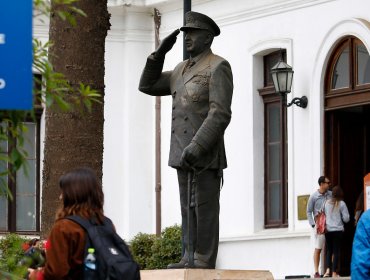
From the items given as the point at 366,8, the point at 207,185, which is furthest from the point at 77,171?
the point at 366,8

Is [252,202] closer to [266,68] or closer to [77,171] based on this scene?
[266,68]

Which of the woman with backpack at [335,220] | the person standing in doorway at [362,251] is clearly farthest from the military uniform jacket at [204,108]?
the woman with backpack at [335,220]

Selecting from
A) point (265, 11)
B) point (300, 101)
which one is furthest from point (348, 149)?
point (265, 11)

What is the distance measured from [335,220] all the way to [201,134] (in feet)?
39.0

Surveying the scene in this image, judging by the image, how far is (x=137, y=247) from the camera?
30.6 meters

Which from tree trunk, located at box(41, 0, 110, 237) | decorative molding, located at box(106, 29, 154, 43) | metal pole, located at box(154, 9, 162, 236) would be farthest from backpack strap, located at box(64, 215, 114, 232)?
decorative molding, located at box(106, 29, 154, 43)

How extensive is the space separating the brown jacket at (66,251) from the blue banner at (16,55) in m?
1.35

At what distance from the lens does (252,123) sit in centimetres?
2917

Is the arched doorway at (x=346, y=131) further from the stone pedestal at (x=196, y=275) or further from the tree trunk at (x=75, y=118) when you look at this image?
the stone pedestal at (x=196, y=275)

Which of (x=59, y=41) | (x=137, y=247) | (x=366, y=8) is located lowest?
(x=137, y=247)

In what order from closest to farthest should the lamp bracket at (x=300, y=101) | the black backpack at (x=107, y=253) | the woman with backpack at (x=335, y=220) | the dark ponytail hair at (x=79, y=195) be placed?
the black backpack at (x=107, y=253) < the dark ponytail hair at (x=79, y=195) < the woman with backpack at (x=335, y=220) < the lamp bracket at (x=300, y=101)

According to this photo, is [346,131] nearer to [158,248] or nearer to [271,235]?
[271,235]

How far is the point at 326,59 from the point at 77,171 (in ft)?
59.9

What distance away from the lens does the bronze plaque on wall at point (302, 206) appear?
27625mm
